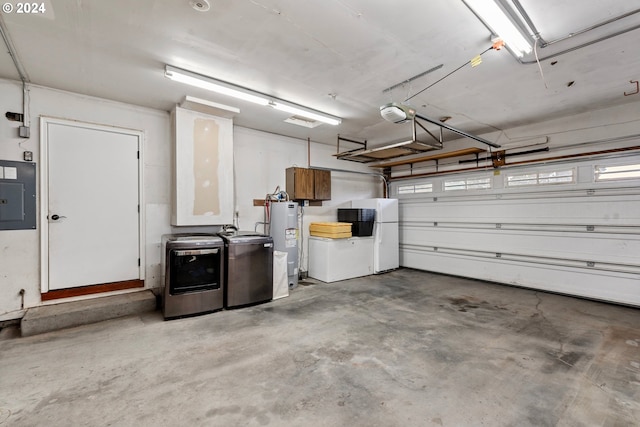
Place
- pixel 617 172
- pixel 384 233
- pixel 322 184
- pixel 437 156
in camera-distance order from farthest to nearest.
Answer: pixel 384 233
pixel 322 184
pixel 437 156
pixel 617 172

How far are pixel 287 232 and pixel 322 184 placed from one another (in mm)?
1499

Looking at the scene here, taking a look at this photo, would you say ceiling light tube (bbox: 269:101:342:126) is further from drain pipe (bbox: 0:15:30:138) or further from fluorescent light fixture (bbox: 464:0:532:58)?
drain pipe (bbox: 0:15:30:138)

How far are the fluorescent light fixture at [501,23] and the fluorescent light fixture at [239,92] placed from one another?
2447mm

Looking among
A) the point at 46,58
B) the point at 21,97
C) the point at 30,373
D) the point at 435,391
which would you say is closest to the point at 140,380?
the point at 30,373

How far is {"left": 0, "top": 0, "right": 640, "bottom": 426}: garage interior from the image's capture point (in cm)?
208

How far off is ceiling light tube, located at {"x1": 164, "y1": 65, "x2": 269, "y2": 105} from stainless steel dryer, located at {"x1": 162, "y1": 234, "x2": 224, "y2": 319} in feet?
6.21

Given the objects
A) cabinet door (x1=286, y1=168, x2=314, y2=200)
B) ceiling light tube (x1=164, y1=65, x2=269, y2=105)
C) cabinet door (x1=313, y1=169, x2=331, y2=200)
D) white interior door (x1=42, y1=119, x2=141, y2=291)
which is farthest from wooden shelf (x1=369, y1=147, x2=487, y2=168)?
white interior door (x1=42, y1=119, x2=141, y2=291)

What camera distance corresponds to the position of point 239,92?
345 cm

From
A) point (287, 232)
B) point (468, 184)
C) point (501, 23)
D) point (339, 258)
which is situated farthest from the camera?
point (468, 184)

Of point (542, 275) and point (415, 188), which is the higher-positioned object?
point (415, 188)

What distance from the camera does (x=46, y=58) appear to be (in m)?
2.81

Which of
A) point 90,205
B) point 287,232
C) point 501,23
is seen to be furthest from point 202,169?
point 501,23

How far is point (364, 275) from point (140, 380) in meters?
4.32

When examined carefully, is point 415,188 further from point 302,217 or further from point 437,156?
point 302,217
